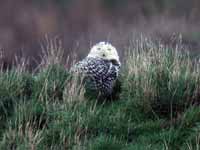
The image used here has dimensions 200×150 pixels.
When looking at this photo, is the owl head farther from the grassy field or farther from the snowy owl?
the grassy field

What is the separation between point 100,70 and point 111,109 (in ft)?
2.23

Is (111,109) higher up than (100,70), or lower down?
lower down

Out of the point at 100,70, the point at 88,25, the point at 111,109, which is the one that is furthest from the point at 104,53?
the point at 88,25

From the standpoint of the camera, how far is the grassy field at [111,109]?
18.2 feet

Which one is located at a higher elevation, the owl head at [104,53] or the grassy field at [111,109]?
the owl head at [104,53]

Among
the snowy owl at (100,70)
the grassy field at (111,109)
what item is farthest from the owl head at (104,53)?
the grassy field at (111,109)

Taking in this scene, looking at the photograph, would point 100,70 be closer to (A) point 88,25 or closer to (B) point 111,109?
(B) point 111,109

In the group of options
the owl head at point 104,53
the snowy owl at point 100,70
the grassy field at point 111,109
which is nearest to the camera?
the grassy field at point 111,109

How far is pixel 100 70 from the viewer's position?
23.1 ft

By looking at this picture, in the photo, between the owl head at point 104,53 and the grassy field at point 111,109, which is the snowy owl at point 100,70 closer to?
the owl head at point 104,53

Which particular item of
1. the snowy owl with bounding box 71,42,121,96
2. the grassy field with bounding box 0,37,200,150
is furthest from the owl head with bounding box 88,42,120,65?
the grassy field with bounding box 0,37,200,150

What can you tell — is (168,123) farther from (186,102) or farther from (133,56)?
(133,56)

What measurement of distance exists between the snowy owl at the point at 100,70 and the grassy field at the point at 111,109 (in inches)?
5.8

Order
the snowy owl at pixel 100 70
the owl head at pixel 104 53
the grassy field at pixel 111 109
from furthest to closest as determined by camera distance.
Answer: the owl head at pixel 104 53 < the snowy owl at pixel 100 70 < the grassy field at pixel 111 109
